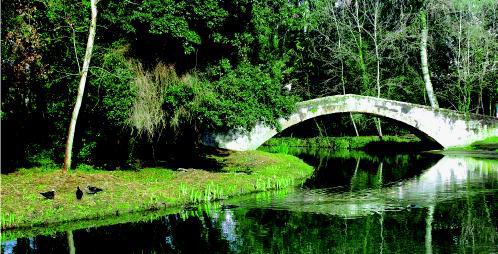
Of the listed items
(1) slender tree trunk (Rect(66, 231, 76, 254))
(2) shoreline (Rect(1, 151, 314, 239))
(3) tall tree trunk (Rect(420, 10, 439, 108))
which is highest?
(3) tall tree trunk (Rect(420, 10, 439, 108))

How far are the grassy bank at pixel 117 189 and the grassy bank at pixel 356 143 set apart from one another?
22.6 metres

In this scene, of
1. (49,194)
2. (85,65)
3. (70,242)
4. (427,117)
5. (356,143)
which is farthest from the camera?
(356,143)

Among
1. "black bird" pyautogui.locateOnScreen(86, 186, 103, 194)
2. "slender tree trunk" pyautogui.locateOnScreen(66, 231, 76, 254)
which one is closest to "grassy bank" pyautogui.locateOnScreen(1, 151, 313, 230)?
"black bird" pyautogui.locateOnScreen(86, 186, 103, 194)

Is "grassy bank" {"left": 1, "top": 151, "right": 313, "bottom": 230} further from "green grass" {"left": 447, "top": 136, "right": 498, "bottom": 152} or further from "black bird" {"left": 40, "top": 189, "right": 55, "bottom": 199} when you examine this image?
"green grass" {"left": 447, "top": 136, "right": 498, "bottom": 152}

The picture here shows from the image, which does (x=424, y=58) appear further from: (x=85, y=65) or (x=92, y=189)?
(x=92, y=189)

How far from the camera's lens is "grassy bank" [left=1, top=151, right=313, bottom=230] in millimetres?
19641

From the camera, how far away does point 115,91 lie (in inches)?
955

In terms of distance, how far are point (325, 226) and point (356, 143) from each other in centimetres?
3463

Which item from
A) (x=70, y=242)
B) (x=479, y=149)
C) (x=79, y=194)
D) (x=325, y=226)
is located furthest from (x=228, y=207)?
(x=479, y=149)

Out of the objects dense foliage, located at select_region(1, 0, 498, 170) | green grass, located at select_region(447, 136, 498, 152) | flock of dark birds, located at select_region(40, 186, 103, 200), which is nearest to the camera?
flock of dark birds, located at select_region(40, 186, 103, 200)

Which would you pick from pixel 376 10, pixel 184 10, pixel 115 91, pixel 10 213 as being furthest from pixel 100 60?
pixel 376 10

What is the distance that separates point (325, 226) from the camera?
18734 mm

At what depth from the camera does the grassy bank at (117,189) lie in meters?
19.6

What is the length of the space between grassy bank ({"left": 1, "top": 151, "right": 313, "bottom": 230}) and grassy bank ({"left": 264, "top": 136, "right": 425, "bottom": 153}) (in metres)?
22.6
